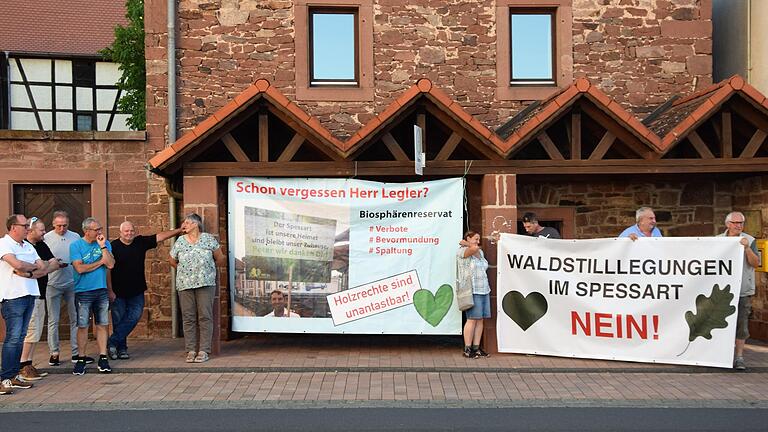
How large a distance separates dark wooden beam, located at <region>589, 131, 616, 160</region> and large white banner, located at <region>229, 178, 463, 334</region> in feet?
5.56

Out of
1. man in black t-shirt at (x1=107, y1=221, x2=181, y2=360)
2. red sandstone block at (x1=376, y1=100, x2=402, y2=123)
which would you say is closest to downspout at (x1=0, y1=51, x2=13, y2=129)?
man in black t-shirt at (x1=107, y1=221, x2=181, y2=360)

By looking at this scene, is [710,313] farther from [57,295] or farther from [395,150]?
[57,295]

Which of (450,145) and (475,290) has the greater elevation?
(450,145)

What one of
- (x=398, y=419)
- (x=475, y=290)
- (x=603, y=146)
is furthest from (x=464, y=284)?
(x=398, y=419)

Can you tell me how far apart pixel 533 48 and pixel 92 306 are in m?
7.46

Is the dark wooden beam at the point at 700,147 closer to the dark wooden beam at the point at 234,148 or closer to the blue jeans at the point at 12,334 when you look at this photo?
the dark wooden beam at the point at 234,148

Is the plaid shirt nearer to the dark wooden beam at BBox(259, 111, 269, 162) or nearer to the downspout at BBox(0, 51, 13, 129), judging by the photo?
the dark wooden beam at BBox(259, 111, 269, 162)

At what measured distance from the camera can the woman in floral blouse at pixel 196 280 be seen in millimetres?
9117

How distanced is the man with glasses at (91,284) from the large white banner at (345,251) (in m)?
1.51

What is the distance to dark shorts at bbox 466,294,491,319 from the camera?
367 inches

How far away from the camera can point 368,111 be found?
11.9 meters

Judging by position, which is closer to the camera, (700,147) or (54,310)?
(54,310)

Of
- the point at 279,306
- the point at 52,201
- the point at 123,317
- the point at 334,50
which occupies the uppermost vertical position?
the point at 334,50

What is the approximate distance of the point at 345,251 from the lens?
9750 millimetres
